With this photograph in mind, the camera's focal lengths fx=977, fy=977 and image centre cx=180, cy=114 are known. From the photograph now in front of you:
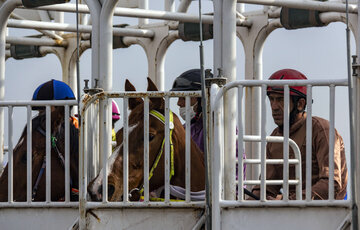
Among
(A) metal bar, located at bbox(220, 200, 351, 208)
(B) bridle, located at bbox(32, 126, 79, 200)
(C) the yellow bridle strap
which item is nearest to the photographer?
(A) metal bar, located at bbox(220, 200, 351, 208)

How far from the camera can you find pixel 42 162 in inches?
278

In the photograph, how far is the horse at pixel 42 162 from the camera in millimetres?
6914

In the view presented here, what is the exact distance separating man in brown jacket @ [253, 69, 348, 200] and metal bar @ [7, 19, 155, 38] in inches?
155

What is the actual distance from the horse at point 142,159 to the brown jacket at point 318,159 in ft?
2.47

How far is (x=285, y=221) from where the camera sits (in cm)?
532

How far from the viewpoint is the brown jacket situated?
599 centimetres

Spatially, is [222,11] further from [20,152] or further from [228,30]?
[20,152]

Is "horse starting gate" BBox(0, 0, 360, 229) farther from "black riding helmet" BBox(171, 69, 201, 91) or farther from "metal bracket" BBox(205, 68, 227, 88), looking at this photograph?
"black riding helmet" BBox(171, 69, 201, 91)

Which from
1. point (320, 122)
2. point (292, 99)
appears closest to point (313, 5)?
point (292, 99)

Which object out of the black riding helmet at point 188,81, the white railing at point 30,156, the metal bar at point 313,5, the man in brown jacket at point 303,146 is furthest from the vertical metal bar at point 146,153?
the metal bar at point 313,5

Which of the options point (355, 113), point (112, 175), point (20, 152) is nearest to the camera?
point (355, 113)

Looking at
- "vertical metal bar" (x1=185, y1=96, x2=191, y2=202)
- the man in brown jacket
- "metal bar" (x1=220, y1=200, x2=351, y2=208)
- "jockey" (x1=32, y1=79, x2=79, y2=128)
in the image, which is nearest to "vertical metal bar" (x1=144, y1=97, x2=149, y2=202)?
"vertical metal bar" (x1=185, y1=96, x2=191, y2=202)

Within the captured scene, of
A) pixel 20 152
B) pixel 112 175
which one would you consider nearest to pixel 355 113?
pixel 112 175

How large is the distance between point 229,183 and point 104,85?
1.45m
